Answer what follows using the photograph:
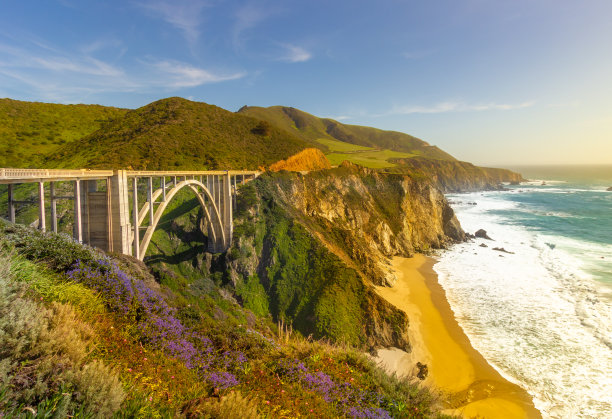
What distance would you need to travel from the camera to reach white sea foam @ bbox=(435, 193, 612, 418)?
1634 centimetres

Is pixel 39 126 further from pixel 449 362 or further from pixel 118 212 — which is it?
pixel 449 362

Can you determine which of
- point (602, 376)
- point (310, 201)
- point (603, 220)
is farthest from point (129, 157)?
point (603, 220)

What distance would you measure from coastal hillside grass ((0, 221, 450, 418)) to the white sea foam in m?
15.5

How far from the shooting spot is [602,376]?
17.0m

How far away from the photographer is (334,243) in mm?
33031

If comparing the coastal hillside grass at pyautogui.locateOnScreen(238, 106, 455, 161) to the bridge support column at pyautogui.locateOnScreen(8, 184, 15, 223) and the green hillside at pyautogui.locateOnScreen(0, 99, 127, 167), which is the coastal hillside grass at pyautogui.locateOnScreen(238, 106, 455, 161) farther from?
the bridge support column at pyautogui.locateOnScreen(8, 184, 15, 223)

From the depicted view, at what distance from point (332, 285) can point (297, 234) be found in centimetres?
772

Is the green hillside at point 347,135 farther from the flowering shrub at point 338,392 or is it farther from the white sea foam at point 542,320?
the flowering shrub at point 338,392

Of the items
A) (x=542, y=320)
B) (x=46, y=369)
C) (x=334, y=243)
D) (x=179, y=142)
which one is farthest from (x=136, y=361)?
(x=179, y=142)

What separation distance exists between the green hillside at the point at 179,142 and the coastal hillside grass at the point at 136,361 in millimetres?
37865

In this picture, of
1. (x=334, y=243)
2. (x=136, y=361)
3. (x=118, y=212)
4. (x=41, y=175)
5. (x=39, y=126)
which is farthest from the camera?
(x=39, y=126)

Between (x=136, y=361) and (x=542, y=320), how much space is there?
2908 centimetres

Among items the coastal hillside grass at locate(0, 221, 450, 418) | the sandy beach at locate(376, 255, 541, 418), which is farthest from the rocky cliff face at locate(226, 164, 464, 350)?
the coastal hillside grass at locate(0, 221, 450, 418)

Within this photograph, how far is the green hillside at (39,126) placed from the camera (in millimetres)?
49053
